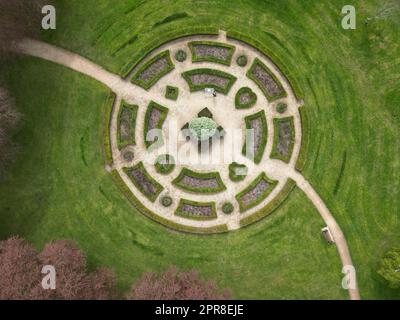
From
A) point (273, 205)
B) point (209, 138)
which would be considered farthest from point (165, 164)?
point (273, 205)

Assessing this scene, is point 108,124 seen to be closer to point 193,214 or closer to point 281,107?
point 193,214

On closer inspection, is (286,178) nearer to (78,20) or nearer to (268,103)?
(268,103)

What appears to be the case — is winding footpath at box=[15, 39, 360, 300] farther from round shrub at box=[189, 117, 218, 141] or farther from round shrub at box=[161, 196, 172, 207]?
round shrub at box=[161, 196, 172, 207]

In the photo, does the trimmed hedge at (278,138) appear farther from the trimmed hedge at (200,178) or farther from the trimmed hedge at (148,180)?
the trimmed hedge at (148,180)

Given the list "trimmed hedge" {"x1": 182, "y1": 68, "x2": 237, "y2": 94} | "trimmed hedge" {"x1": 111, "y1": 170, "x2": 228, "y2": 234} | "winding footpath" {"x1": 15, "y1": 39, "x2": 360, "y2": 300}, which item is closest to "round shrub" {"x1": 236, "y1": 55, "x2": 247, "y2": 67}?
"trimmed hedge" {"x1": 182, "y1": 68, "x2": 237, "y2": 94}

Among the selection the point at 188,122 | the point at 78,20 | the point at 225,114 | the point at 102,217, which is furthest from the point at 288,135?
the point at 78,20

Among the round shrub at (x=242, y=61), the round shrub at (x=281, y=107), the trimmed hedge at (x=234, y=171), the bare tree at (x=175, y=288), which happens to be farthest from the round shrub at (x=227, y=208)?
the round shrub at (x=242, y=61)
